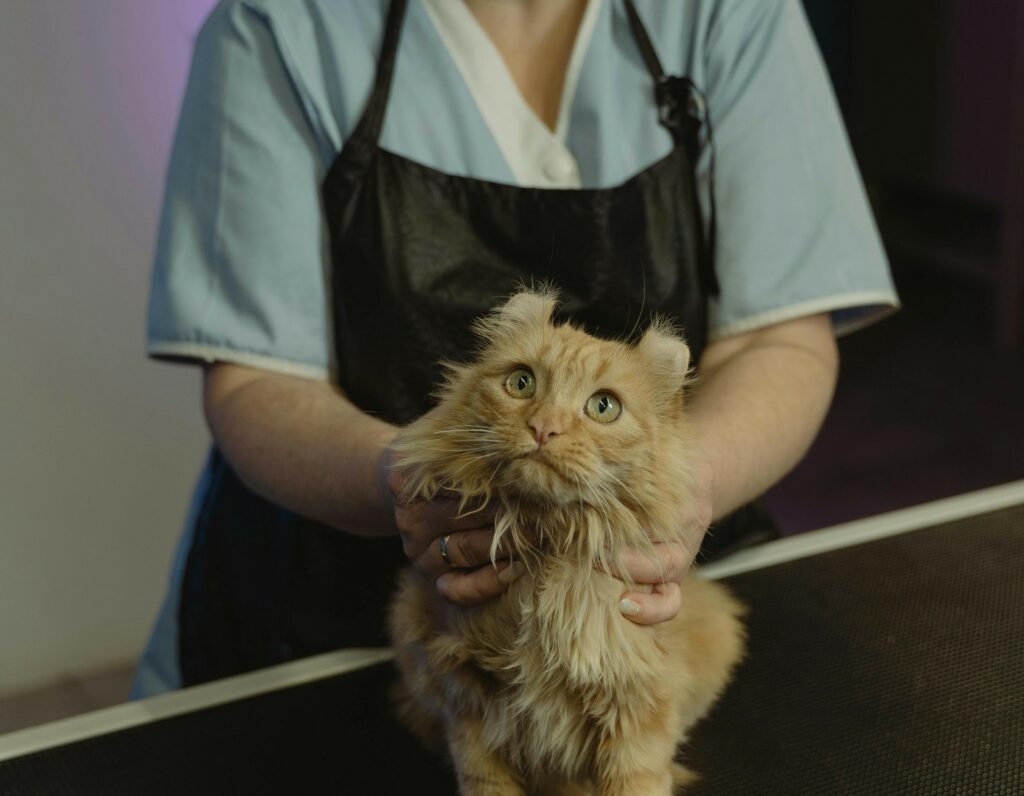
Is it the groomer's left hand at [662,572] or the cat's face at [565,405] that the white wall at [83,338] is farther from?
the groomer's left hand at [662,572]

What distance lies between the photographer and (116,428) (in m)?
1.95

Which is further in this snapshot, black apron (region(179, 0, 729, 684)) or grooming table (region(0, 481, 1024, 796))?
black apron (region(179, 0, 729, 684))

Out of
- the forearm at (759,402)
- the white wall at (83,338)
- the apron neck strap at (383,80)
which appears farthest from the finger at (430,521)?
the white wall at (83,338)

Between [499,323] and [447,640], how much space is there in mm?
242

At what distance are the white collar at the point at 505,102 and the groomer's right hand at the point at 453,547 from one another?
442 millimetres

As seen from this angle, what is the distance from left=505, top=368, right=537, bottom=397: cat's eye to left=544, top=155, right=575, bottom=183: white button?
43cm

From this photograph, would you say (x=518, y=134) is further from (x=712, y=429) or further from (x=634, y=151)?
(x=712, y=429)

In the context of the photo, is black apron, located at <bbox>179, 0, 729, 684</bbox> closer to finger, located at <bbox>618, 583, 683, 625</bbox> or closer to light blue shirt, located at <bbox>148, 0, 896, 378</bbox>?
light blue shirt, located at <bbox>148, 0, 896, 378</bbox>

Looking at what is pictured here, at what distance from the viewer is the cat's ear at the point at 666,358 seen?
771 mm

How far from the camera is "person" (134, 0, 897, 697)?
1.07 m

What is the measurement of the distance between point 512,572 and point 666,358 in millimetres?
189

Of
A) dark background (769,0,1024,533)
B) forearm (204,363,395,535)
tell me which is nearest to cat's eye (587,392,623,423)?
forearm (204,363,395,535)

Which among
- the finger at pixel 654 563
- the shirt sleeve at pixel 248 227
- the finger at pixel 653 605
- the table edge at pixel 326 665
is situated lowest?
the table edge at pixel 326 665

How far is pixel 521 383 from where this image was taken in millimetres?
748
